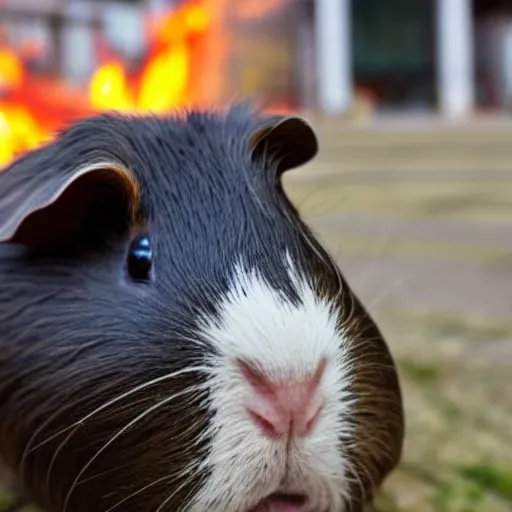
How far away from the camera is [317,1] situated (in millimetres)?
8312

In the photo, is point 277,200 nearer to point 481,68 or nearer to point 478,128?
point 478,128

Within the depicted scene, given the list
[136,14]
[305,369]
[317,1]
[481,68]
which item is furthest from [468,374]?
[481,68]

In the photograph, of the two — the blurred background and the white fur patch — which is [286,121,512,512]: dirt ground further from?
the white fur patch

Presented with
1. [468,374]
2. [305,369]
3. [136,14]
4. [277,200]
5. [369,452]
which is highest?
[136,14]

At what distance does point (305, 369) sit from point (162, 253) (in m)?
0.16

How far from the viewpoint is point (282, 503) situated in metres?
0.71

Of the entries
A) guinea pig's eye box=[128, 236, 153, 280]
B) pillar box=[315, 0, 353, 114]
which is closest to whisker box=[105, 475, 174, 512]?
guinea pig's eye box=[128, 236, 153, 280]

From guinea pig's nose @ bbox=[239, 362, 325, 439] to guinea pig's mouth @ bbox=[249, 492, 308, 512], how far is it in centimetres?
8

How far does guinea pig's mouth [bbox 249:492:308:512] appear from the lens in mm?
697

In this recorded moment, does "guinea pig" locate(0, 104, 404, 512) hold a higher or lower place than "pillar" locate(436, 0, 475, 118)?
lower

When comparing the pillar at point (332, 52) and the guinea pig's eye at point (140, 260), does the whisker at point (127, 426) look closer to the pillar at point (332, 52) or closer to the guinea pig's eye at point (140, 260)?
the guinea pig's eye at point (140, 260)

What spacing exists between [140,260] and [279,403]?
18 centimetres

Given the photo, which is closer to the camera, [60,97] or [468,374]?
[468,374]

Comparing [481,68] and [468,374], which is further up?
[481,68]
